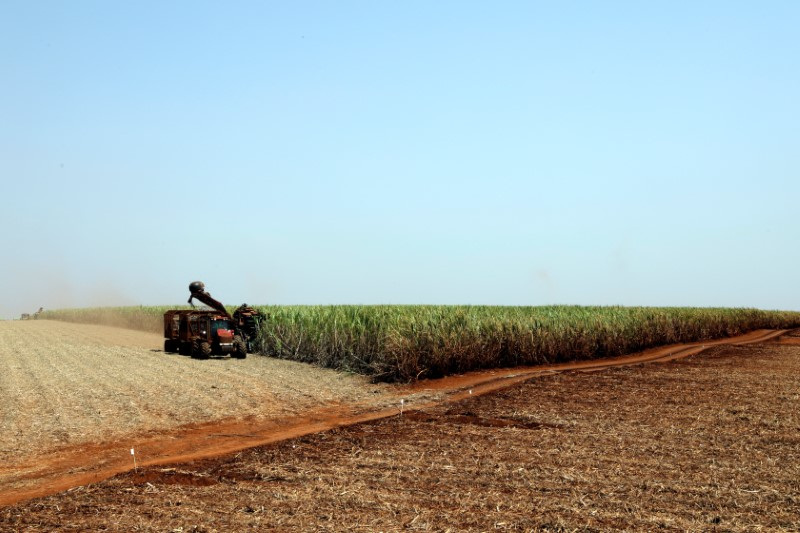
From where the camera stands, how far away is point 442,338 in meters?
24.0

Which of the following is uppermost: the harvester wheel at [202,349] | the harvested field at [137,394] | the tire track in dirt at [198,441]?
the harvester wheel at [202,349]

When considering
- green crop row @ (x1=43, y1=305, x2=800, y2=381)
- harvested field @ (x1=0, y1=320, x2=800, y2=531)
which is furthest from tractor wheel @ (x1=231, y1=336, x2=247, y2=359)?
harvested field @ (x1=0, y1=320, x2=800, y2=531)

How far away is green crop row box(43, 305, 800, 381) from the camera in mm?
23469

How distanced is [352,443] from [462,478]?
3149 millimetres

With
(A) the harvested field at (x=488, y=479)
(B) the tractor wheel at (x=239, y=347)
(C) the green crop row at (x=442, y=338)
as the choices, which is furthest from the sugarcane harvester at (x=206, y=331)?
(A) the harvested field at (x=488, y=479)

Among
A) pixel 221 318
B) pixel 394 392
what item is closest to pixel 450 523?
pixel 394 392

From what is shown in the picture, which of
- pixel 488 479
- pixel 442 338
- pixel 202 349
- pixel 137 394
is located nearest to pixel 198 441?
pixel 137 394

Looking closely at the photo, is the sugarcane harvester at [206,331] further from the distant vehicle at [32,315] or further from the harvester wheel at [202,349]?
the distant vehicle at [32,315]

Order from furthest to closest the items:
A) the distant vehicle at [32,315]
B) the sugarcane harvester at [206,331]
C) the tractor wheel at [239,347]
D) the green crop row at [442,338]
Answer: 1. the distant vehicle at [32,315]
2. the tractor wheel at [239,347]
3. the sugarcane harvester at [206,331]
4. the green crop row at [442,338]

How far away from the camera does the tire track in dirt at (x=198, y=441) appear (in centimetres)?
1106

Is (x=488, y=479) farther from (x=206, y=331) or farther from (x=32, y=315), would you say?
(x=32, y=315)

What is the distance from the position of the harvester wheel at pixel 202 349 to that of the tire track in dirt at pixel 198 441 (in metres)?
9.90

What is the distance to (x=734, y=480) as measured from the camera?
10156 mm

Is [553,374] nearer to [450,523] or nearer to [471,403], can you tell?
[471,403]
